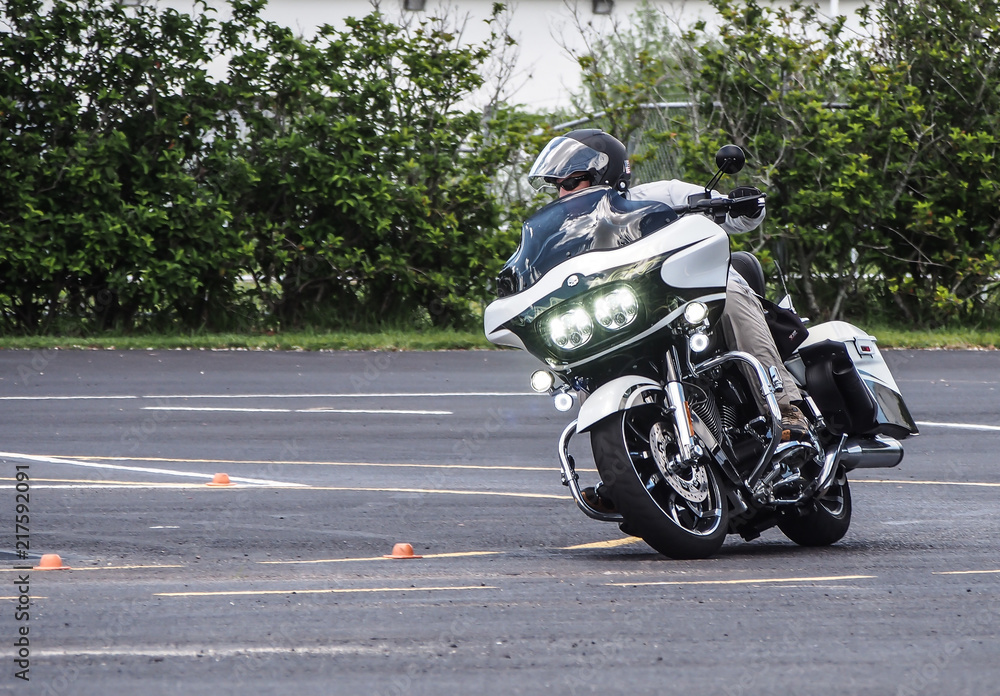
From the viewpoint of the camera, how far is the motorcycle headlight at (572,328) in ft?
19.8

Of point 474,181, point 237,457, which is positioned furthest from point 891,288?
point 237,457

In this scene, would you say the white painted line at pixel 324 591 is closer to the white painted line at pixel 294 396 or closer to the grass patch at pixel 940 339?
the white painted line at pixel 294 396

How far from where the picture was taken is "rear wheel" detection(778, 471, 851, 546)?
6.86m

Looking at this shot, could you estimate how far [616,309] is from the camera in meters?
6.02

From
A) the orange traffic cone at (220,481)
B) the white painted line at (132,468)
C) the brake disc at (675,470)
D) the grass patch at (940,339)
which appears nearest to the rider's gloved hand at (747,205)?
the brake disc at (675,470)

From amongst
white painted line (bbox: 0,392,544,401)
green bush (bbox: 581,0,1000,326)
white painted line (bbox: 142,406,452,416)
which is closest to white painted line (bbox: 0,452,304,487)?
white painted line (bbox: 142,406,452,416)

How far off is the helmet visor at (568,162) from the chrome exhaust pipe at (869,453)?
69.6 inches

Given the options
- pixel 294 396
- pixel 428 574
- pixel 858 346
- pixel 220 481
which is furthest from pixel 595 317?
pixel 294 396

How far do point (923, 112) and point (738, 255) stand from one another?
12.6 meters

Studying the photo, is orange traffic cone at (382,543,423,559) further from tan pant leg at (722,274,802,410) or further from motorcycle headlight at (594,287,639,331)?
tan pant leg at (722,274,802,410)

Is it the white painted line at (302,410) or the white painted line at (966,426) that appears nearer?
the white painted line at (966,426)

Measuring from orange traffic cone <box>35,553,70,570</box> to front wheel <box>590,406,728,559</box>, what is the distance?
2.21m

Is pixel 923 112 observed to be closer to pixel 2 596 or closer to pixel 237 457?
pixel 237 457

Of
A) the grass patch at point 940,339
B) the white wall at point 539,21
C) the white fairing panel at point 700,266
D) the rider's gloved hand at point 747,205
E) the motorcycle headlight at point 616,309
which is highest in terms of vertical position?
the white wall at point 539,21
